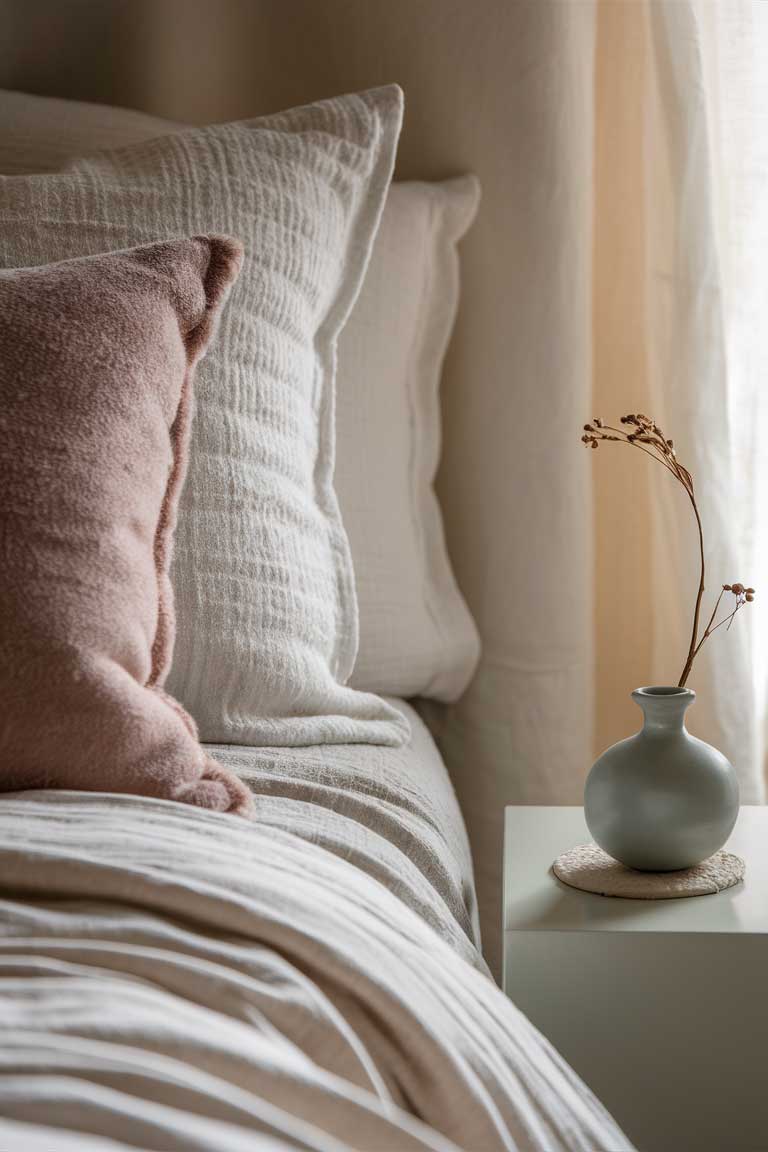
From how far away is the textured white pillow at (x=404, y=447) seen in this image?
4.44 feet

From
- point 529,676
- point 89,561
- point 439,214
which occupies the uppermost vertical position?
point 439,214

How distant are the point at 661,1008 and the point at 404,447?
0.77 metres

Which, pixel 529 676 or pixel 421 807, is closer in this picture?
pixel 421 807

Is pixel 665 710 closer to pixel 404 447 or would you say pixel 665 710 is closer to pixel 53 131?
pixel 404 447

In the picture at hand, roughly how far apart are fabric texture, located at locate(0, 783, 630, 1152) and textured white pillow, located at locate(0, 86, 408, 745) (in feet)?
1.10

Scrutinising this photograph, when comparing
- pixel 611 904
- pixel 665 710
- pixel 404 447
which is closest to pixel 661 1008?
pixel 611 904

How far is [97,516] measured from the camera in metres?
0.80

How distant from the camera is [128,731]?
767mm

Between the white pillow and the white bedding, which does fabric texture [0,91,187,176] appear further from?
the white bedding

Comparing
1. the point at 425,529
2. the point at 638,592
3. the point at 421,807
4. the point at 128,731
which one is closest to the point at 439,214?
the point at 425,529

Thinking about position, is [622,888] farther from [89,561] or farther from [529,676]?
[529,676]

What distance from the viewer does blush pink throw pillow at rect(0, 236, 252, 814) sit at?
75cm

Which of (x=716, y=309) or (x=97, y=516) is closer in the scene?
(x=97, y=516)

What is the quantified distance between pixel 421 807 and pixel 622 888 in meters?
0.17
